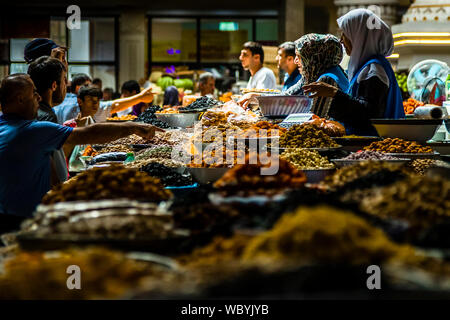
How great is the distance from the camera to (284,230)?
4.19ft

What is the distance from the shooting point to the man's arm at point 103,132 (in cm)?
294

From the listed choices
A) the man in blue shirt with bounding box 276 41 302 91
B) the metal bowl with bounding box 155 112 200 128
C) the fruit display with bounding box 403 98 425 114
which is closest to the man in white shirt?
the man in blue shirt with bounding box 276 41 302 91

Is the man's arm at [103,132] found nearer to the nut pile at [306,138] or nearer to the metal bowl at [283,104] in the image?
the nut pile at [306,138]

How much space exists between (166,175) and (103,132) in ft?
1.58

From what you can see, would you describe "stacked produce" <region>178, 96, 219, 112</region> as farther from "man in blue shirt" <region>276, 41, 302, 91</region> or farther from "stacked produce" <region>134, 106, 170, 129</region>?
"man in blue shirt" <region>276, 41, 302, 91</region>

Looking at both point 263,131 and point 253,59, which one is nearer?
point 263,131

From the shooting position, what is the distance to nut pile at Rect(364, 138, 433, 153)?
2959 millimetres

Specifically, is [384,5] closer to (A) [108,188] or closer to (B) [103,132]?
(B) [103,132]

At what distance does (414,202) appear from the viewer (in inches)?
59.2

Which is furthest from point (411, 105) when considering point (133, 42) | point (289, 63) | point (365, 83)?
point (133, 42)

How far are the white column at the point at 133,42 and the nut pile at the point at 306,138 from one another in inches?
A: 443

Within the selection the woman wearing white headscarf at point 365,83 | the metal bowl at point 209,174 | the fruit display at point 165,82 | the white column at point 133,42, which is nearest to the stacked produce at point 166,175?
the metal bowl at point 209,174
